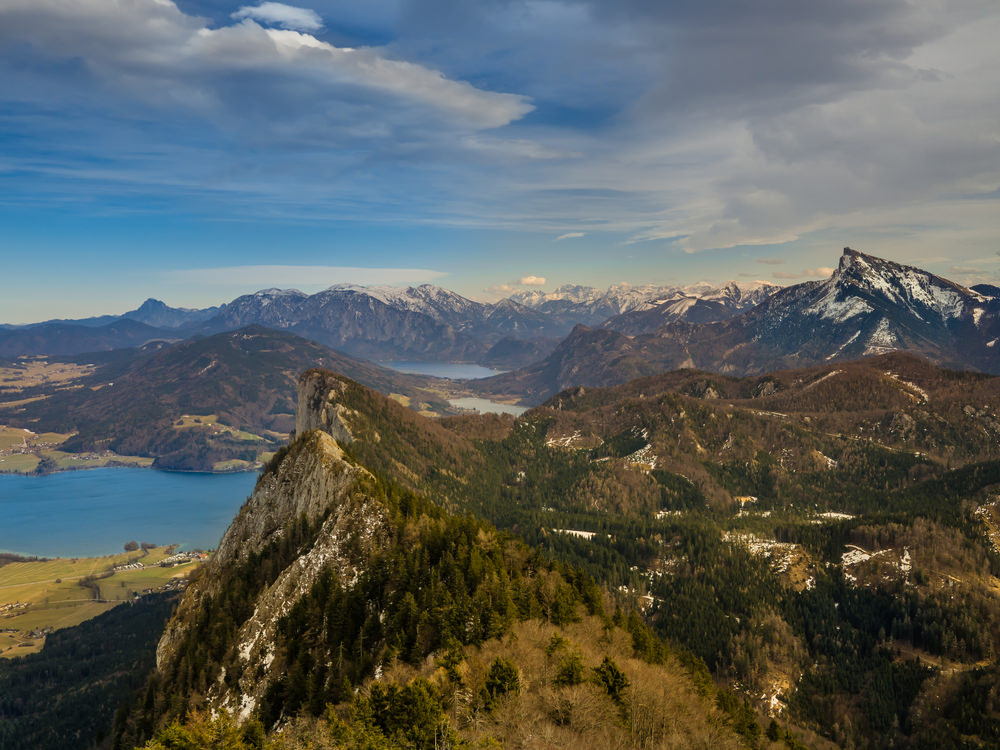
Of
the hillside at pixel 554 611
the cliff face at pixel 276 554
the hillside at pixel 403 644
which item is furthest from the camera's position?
the cliff face at pixel 276 554

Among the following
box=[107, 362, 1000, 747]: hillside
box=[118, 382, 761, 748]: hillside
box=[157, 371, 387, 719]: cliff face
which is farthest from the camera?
box=[157, 371, 387, 719]: cliff face

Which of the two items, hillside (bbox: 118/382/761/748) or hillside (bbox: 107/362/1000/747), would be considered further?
hillside (bbox: 107/362/1000/747)

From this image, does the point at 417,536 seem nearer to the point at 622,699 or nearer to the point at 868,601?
the point at 622,699

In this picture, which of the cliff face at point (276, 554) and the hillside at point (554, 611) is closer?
the hillside at point (554, 611)

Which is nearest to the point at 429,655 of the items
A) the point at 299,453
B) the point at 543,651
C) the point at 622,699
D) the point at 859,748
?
the point at 543,651

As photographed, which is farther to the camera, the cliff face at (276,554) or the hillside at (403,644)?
the cliff face at (276,554)

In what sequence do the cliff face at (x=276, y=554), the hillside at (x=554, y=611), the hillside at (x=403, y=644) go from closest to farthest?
the hillside at (x=403, y=644)
the hillside at (x=554, y=611)
the cliff face at (x=276, y=554)

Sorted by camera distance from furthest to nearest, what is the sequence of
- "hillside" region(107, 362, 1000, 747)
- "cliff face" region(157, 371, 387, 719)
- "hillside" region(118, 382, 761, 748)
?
"cliff face" region(157, 371, 387, 719) < "hillside" region(107, 362, 1000, 747) < "hillside" region(118, 382, 761, 748)

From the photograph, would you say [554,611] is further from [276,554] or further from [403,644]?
[276,554]
